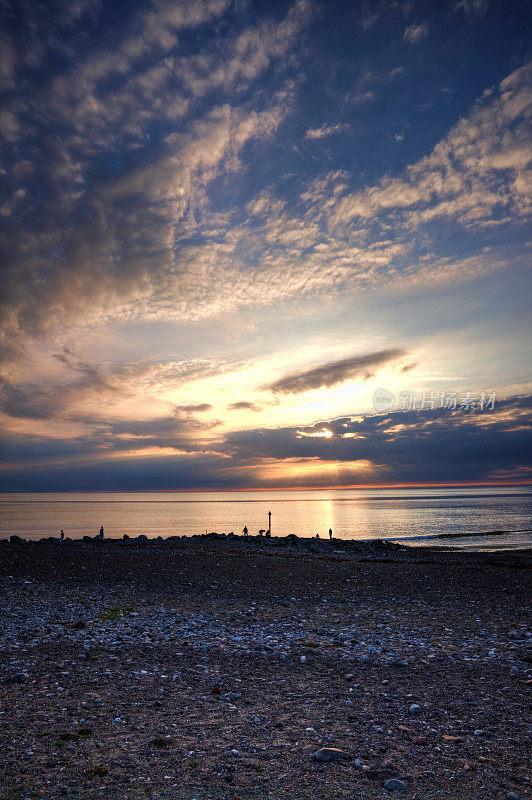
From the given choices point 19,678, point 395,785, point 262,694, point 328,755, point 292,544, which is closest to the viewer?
point 395,785

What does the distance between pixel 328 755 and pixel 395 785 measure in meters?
1.04

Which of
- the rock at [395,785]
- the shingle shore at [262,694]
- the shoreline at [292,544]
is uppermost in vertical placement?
the rock at [395,785]

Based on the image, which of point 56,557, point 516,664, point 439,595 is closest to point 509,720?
point 516,664

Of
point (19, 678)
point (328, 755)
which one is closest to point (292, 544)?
point (19, 678)

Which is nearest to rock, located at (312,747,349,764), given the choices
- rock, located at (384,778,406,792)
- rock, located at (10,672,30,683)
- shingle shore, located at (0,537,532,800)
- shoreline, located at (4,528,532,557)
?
shingle shore, located at (0,537,532,800)

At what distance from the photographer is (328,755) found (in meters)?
6.36

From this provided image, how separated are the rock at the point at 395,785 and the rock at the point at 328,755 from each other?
33.8 inches

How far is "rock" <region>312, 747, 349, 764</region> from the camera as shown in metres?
6.33

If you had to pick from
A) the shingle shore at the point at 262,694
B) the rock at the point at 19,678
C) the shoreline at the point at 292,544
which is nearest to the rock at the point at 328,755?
the shingle shore at the point at 262,694

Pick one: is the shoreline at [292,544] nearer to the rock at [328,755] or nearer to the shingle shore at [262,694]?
the shingle shore at [262,694]

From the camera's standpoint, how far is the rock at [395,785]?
5.68m

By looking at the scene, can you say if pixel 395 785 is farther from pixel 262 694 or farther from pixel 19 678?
pixel 19 678

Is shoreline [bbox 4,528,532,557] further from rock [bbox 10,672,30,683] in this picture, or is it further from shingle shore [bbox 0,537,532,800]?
rock [bbox 10,672,30,683]

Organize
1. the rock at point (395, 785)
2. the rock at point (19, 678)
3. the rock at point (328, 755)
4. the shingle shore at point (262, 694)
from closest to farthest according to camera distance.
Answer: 1. the rock at point (395, 785)
2. the shingle shore at point (262, 694)
3. the rock at point (328, 755)
4. the rock at point (19, 678)
